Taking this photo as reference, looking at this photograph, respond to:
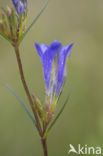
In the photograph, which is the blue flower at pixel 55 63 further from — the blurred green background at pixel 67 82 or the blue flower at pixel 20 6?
the blurred green background at pixel 67 82

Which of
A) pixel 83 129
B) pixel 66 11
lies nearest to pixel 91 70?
pixel 83 129

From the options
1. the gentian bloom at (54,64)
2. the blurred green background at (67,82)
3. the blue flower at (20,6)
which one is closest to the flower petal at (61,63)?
the gentian bloom at (54,64)

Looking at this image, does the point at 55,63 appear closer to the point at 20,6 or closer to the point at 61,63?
the point at 61,63

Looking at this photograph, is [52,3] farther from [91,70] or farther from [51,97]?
[51,97]

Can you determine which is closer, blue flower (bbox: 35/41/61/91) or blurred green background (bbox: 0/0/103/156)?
blue flower (bbox: 35/41/61/91)

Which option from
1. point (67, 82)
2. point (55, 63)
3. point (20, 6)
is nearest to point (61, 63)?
point (55, 63)

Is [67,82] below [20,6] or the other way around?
below

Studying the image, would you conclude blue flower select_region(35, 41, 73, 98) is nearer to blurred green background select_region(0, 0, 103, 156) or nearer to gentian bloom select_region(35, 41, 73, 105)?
gentian bloom select_region(35, 41, 73, 105)

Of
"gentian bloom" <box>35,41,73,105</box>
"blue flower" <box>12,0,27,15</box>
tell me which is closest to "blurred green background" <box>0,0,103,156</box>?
"gentian bloom" <box>35,41,73,105</box>
